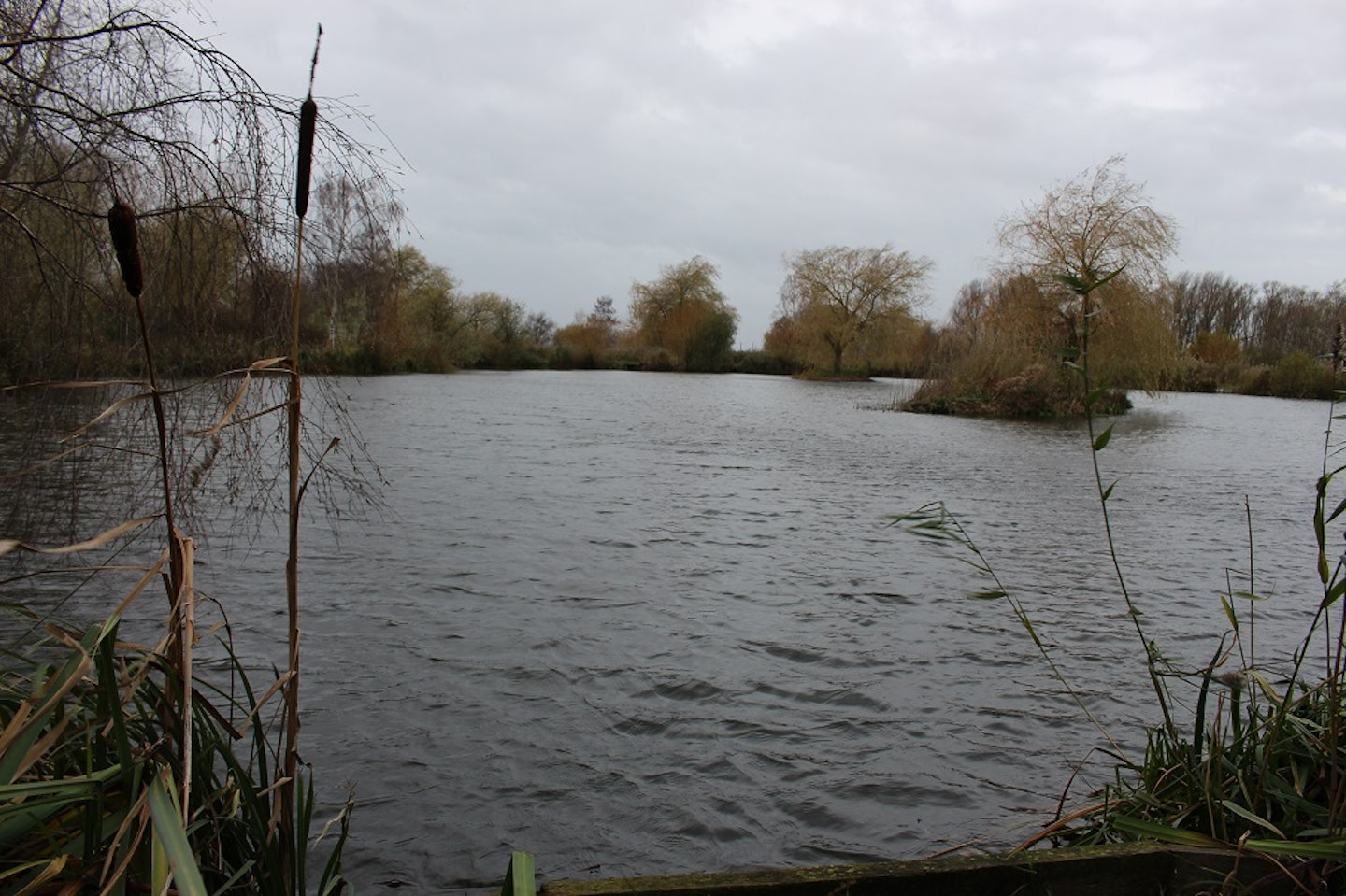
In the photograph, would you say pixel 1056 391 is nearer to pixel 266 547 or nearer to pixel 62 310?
pixel 266 547

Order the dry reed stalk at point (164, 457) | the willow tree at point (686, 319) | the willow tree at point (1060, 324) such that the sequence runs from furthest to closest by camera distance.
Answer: the willow tree at point (686, 319), the willow tree at point (1060, 324), the dry reed stalk at point (164, 457)

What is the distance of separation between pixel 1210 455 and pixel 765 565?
16337 millimetres

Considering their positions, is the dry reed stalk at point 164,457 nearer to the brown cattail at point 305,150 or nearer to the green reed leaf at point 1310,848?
the brown cattail at point 305,150

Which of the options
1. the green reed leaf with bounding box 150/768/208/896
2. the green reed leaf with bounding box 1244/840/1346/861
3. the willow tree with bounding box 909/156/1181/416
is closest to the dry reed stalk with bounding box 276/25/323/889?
the green reed leaf with bounding box 150/768/208/896

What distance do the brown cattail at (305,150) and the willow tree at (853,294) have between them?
187 ft

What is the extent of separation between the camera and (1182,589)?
8266 millimetres

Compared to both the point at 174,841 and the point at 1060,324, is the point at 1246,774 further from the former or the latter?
the point at 1060,324

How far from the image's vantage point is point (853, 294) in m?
57.7

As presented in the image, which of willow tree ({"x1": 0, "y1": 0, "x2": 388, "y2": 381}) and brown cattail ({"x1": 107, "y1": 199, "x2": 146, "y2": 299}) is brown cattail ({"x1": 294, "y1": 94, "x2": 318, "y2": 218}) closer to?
brown cattail ({"x1": 107, "y1": 199, "x2": 146, "y2": 299})

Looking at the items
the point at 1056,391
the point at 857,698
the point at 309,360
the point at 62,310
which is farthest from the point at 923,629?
the point at 1056,391

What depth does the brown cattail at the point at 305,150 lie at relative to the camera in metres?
1.51

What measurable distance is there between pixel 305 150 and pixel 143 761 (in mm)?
1217

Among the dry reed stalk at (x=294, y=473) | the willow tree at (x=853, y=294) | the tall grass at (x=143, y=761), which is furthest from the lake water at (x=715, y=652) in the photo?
the willow tree at (x=853, y=294)

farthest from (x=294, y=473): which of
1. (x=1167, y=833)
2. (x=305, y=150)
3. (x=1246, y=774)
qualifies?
(x=1246, y=774)
